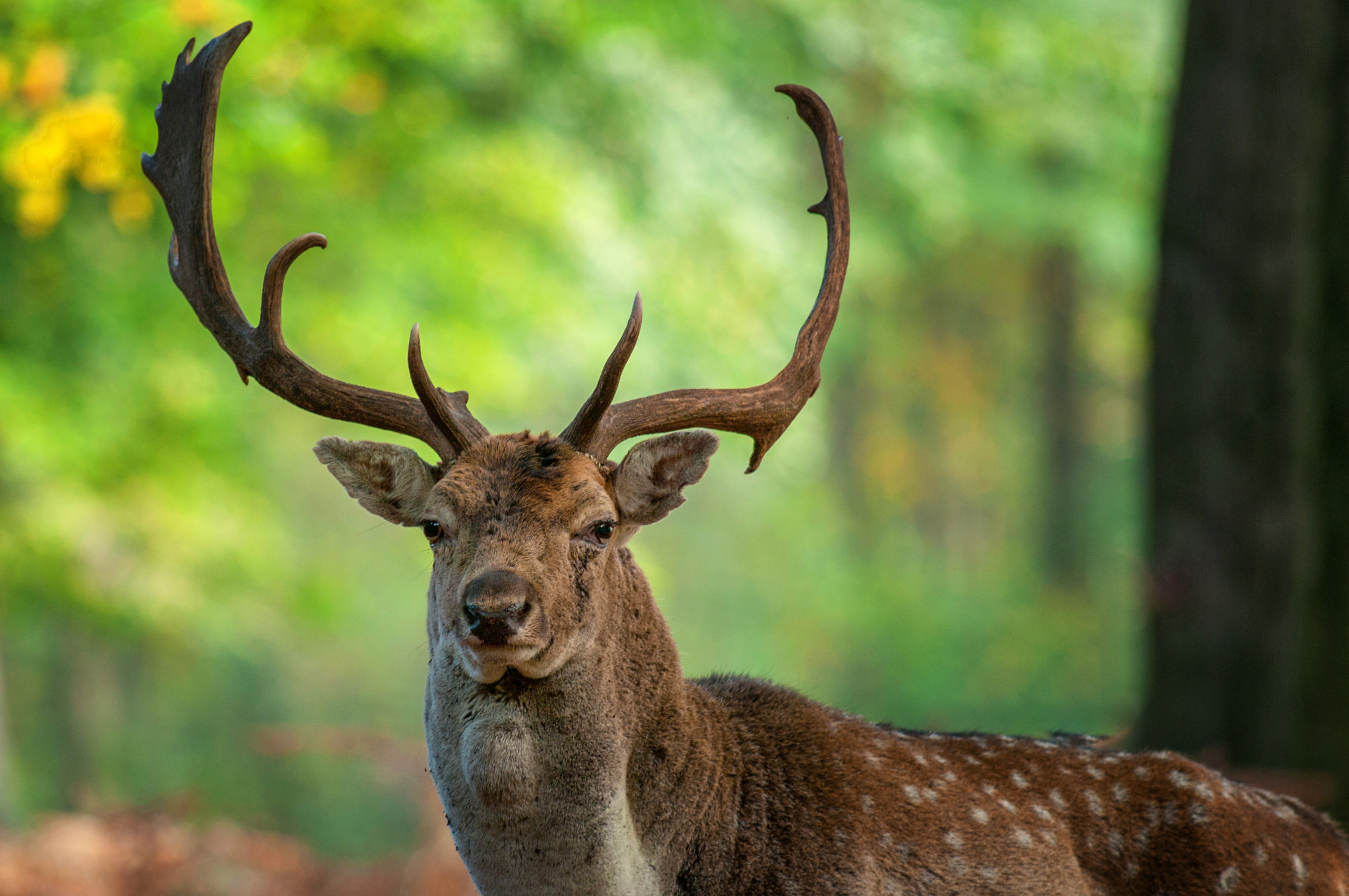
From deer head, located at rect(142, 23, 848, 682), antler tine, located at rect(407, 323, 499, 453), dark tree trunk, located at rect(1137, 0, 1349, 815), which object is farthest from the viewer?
dark tree trunk, located at rect(1137, 0, 1349, 815)

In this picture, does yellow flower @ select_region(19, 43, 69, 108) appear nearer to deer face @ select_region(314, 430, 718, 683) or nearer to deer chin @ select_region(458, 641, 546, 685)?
deer face @ select_region(314, 430, 718, 683)

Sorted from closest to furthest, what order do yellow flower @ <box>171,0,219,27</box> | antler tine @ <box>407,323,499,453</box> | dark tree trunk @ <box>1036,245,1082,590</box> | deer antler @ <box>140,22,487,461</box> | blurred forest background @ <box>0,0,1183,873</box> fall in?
1. antler tine @ <box>407,323,499,453</box>
2. deer antler @ <box>140,22,487,461</box>
3. yellow flower @ <box>171,0,219,27</box>
4. blurred forest background @ <box>0,0,1183,873</box>
5. dark tree trunk @ <box>1036,245,1082,590</box>

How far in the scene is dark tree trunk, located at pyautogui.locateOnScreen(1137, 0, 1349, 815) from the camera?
759 centimetres

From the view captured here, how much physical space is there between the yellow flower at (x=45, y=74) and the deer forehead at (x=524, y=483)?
6.01 m

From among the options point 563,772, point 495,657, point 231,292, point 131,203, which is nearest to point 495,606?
point 495,657

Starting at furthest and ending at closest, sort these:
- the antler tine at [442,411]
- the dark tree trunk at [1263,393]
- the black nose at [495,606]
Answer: the dark tree trunk at [1263,393] → the antler tine at [442,411] → the black nose at [495,606]

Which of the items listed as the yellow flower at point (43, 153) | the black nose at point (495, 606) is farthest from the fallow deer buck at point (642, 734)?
the yellow flower at point (43, 153)

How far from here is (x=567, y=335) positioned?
11547mm

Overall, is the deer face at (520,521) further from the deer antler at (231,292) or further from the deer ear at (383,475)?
the deer antler at (231,292)

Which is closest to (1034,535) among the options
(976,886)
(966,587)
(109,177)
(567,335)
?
(966,587)

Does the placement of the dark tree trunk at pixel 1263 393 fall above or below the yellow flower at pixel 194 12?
below

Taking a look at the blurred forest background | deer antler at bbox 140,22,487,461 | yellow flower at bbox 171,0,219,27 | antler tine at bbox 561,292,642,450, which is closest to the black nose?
antler tine at bbox 561,292,642,450

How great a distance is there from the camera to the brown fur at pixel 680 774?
3.44 m

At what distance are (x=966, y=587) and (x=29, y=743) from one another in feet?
51.6
